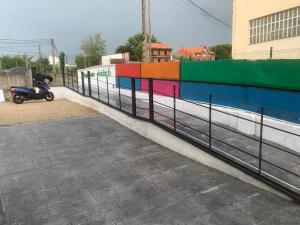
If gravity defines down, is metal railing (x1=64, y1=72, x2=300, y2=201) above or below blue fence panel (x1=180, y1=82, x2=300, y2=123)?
below

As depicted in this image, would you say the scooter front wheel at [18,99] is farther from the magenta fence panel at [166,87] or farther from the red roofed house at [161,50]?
the red roofed house at [161,50]

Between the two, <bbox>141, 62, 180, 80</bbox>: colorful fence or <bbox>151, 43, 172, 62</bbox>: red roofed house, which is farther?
<bbox>151, 43, 172, 62</bbox>: red roofed house

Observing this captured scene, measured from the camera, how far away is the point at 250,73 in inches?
316

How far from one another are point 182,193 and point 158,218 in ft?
2.98

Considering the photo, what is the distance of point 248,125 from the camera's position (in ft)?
25.9

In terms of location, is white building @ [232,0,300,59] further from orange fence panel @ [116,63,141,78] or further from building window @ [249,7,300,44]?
orange fence panel @ [116,63,141,78]

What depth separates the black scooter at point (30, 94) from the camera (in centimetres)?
1855

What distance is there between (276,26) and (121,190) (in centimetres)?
1806

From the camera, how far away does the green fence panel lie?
6.95 meters

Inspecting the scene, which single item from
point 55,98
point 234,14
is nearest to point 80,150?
point 55,98

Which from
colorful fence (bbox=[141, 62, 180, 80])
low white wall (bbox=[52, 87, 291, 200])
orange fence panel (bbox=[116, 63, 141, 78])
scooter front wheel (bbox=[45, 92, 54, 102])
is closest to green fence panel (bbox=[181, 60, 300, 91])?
colorful fence (bbox=[141, 62, 180, 80])

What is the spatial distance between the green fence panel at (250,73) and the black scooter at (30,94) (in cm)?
1181

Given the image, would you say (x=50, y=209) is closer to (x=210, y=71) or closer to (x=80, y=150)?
(x=80, y=150)

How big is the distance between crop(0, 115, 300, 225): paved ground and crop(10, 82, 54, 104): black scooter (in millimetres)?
11169
